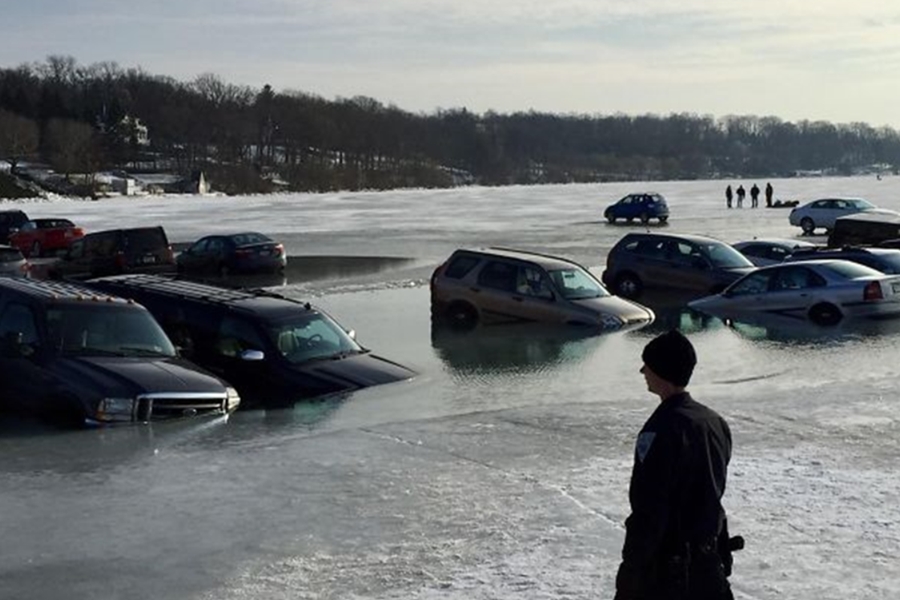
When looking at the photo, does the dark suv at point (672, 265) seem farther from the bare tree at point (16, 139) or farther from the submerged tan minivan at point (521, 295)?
the bare tree at point (16, 139)

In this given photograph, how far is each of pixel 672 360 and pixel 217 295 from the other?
1298 cm

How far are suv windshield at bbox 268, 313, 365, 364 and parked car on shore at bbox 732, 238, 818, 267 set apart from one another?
53.3ft

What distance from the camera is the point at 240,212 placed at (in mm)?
78062

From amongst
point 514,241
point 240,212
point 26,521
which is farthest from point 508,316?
point 240,212

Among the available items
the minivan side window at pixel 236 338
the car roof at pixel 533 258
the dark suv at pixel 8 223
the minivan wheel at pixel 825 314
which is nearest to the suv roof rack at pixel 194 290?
the minivan side window at pixel 236 338

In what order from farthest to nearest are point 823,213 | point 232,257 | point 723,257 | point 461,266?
point 823,213 → point 232,257 → point 723,257 → point 461,266

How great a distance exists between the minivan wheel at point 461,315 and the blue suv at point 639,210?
37258 millimetres

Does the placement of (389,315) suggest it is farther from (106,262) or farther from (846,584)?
(846,584)

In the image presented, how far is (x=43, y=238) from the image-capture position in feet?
145

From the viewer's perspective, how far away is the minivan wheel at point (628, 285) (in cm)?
2855

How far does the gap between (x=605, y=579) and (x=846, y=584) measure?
1545mm

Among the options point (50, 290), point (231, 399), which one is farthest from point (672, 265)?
point (50, 290)

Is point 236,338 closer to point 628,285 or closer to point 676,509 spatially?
point 676,509

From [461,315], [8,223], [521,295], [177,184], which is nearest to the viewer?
[521,295]
